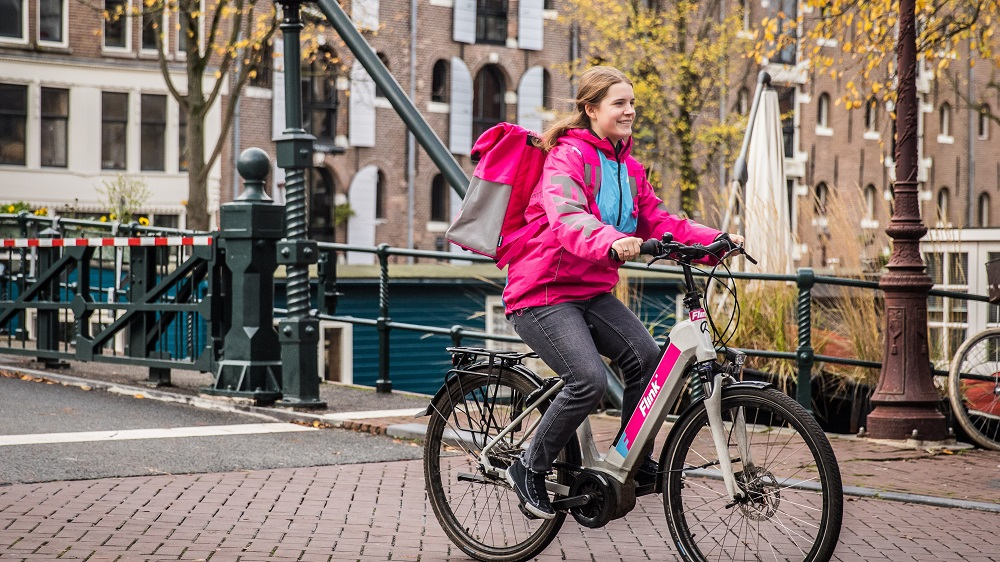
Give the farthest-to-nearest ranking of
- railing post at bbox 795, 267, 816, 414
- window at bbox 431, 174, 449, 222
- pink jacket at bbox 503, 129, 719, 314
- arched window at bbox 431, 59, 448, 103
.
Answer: window at bbox 431, 174, 449, 222 < arched window at bbox 431, 59, 448, 103 < railing post at bbox 795, 267, 816, 414 < pink jacket at bbox 503, 129, 719, 314

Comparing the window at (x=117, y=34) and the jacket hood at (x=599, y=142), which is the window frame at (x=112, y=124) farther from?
the jacket hood at (x=599, y=142)

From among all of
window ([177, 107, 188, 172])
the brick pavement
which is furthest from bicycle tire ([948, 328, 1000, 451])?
window ([177, 107, 188, 172])

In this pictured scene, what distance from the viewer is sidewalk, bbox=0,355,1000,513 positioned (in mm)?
6520

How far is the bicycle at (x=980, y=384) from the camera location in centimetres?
813

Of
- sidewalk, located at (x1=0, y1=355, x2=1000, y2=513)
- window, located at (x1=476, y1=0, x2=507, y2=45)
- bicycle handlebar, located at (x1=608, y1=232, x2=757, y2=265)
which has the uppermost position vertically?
window, located at (x1=476, y1=0, x2=507, y2=45)

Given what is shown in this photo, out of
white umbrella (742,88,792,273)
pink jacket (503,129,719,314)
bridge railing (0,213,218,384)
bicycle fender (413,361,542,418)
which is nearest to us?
pink jacket (503,129,719,314)

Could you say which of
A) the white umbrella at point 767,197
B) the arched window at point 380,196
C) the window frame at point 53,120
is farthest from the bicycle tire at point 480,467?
the arched window at point 380,196

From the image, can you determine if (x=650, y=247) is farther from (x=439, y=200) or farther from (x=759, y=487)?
(x=439, y=200)

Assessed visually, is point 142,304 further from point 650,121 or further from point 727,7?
point 727,7

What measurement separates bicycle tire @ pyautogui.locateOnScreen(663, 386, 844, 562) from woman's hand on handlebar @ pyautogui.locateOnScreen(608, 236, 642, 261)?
1.80ft

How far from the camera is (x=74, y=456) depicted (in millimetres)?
6844

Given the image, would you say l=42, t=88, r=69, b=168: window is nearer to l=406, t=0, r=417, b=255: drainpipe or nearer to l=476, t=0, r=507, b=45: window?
l=406, t=0, r=417, b=255: drainpipe

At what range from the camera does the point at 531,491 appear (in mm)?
4559

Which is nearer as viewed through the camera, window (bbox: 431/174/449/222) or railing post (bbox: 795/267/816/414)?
railing post (bbox: 795/267/816/414)
